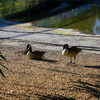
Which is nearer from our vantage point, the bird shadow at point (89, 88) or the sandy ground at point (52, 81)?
the sandy ground at point (52, 81)

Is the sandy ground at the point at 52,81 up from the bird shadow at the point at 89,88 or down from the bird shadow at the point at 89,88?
up

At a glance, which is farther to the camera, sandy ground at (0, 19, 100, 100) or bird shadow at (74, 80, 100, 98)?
bird shadow at (74, 80, 100, 98)

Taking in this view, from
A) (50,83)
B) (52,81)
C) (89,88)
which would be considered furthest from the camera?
(52,81)

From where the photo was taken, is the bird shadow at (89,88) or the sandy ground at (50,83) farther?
the bird shadow at (89,88)

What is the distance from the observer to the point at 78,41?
1338 centimetres

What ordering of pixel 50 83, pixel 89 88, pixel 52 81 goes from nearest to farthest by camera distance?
1. pixel 89 88
2. pixel 50 83
3. pixel 52 81

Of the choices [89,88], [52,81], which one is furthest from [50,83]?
[89,88]

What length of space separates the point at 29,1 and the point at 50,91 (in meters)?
24.2

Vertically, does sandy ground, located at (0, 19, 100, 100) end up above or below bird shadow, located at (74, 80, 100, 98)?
above

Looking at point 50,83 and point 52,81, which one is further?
point 52,81

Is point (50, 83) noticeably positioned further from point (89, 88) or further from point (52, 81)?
point (89, 88)

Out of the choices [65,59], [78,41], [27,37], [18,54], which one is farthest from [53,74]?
[27,37]

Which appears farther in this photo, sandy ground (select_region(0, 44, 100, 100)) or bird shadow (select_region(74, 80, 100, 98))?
bird shadow (select_region(74, 80, 100, 98))

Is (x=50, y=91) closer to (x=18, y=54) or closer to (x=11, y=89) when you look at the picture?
(x=11, y=89)
